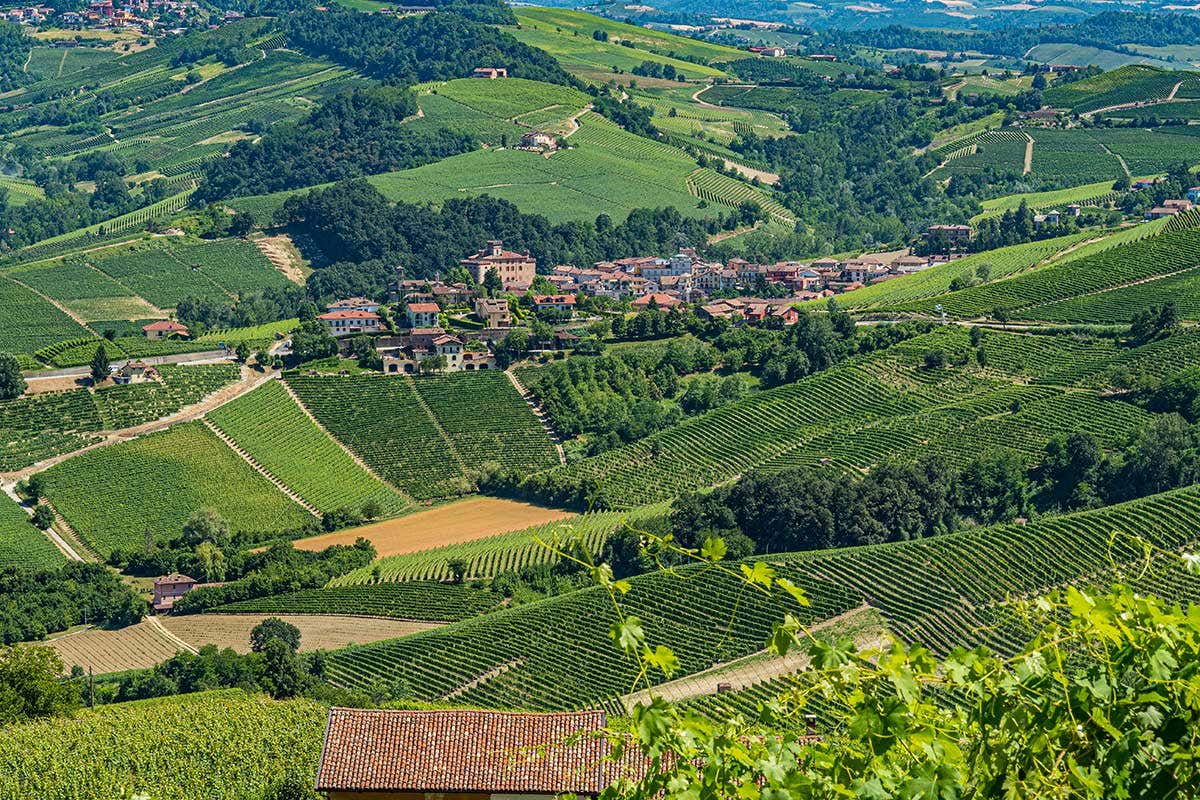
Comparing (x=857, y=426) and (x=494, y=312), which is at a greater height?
(x=857, y=426)

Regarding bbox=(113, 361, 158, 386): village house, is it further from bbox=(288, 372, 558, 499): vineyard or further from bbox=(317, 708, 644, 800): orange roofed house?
bbox=(317, 708, 644, 800): orange roofed house

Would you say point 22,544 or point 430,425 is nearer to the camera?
point 22,544

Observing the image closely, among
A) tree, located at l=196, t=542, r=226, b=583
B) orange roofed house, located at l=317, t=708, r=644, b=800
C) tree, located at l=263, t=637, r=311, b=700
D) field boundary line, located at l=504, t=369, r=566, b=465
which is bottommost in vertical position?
field boundary line, located at l=504, t=369, r=566, b=465

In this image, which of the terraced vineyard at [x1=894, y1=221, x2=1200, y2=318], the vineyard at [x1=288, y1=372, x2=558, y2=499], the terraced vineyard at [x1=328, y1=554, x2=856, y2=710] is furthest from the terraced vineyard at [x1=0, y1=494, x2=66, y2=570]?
the terraced vineyard at [x1=894, y1=221, x2=1200, y2=318]

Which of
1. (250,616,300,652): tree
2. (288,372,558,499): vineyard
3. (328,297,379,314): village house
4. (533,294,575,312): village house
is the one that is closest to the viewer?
(250,616,300,652): tree

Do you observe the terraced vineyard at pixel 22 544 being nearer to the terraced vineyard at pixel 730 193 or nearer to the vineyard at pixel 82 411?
the vineyard at pixel 82 411

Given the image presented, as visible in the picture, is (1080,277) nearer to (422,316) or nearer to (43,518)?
(422,316)

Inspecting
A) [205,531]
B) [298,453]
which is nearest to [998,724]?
[205,531]

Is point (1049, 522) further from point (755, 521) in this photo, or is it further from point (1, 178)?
point (1, 178)
